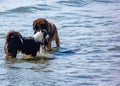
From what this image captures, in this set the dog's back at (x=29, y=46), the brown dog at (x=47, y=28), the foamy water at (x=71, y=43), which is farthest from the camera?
the brown dog at (x=47, y=28)

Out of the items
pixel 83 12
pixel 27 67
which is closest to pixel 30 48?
pixel 27 67

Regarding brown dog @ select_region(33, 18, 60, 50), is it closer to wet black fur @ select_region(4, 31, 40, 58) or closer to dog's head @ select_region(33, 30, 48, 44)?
dog's head @ select_region(33, 30, 48, 44)

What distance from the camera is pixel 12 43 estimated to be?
12414 millimetres

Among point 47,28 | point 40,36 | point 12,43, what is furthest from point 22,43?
point 47,28

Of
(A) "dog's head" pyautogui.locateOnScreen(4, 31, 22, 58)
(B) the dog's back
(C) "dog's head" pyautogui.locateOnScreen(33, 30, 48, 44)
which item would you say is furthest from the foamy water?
(C) "dog's head" pyautogui.locateOnScreen(33, 30, 48, 44)

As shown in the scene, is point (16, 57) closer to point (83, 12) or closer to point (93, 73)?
point (93, 73)

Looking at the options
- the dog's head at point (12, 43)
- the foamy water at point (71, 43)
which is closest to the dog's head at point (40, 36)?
the dog's head at point (12, 43)

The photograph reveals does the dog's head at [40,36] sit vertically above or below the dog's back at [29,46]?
above

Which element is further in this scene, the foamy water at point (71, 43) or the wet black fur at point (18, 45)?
the wet black fur at point (18, 45)

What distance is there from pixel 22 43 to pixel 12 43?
0.28 metres

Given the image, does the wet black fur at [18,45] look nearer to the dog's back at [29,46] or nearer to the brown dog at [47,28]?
the dog's back at [29,46]

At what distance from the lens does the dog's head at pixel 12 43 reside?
40.7 feet

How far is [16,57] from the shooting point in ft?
41.7

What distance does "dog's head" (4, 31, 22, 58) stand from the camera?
1239 cm
